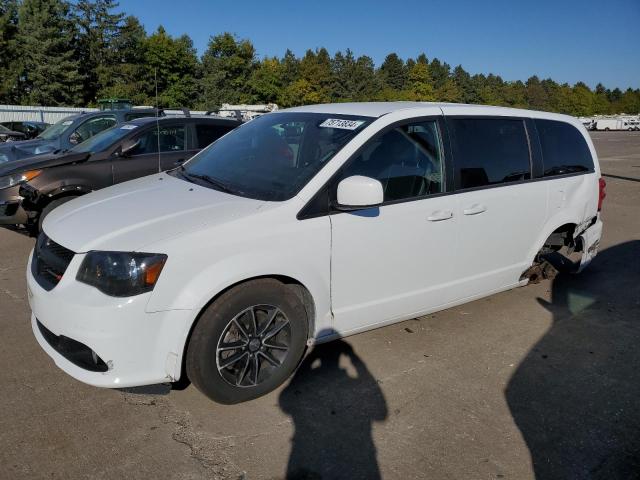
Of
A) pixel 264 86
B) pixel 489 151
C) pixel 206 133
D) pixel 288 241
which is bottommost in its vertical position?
pixel 288 241

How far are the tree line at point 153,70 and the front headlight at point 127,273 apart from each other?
102 ft

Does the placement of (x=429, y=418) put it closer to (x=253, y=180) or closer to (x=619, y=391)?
(x=619, y=391)

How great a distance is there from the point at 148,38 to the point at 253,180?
74.9 meters

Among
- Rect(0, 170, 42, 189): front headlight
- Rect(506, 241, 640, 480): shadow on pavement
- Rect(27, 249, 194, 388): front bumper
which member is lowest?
Rect(506, 241, 640, 480): shadow on pavement

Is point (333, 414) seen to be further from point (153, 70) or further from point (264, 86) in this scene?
point (264, 86)

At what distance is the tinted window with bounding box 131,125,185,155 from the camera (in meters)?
7.20

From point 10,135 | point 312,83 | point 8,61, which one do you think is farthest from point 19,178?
point 312,83

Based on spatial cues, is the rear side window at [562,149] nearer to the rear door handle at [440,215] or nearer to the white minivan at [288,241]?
the white minivan at [288,241]

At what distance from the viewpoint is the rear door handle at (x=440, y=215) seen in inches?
145

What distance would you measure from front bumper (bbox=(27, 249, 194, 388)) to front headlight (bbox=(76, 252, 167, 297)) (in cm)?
4

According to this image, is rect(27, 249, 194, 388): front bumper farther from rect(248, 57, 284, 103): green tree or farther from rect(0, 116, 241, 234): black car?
rect(248, 57, 284, 103): green tree

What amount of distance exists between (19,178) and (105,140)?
1265mm

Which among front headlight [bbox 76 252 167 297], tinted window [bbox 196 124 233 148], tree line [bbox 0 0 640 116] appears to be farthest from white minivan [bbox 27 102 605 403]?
tree line [bbox 0 0 640 116]

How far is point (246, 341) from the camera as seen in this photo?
3043 mm
